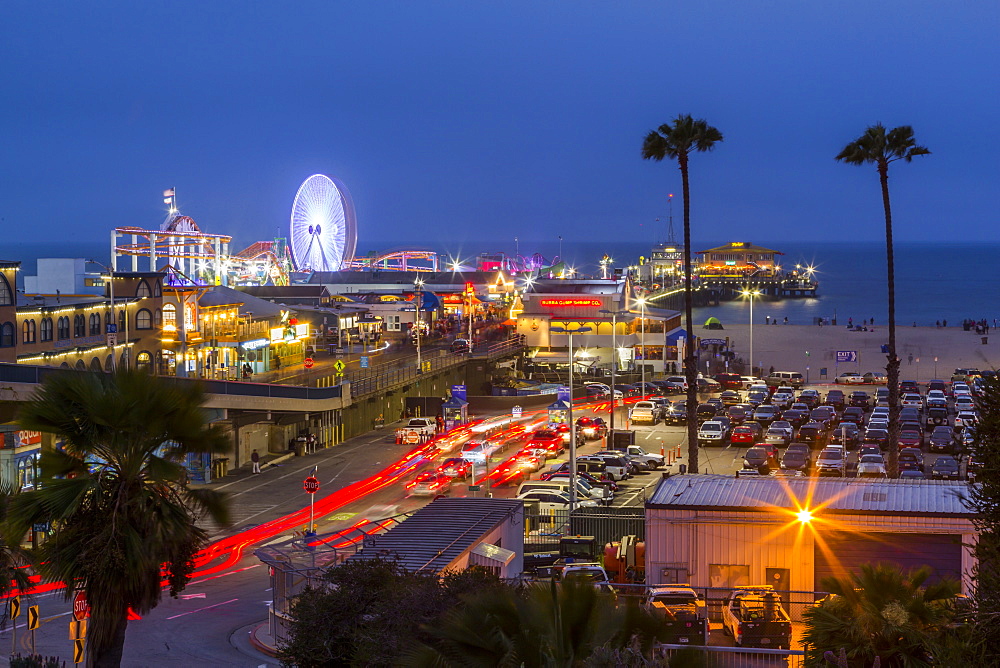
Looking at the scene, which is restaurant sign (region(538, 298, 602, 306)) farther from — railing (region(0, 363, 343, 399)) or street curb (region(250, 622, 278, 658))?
street curb (region(250, 622, 278, 658))

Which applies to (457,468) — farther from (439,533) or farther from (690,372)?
(439,533)

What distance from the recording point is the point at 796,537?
19906mm

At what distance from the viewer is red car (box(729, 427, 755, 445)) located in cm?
4809

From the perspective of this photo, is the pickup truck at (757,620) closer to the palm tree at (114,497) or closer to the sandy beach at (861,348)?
the palm tree at (114,497)

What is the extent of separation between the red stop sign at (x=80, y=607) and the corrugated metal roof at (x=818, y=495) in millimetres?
9795

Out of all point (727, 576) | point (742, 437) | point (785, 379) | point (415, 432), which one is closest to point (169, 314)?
point (415, 432)

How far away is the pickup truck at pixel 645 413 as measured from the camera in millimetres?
54500

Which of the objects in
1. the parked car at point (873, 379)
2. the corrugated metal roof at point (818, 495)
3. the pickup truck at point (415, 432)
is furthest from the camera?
the parked car at point (873, 379)

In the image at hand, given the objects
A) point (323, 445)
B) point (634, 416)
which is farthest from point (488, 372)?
point (323, 445)

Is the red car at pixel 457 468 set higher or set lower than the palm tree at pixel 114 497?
lower

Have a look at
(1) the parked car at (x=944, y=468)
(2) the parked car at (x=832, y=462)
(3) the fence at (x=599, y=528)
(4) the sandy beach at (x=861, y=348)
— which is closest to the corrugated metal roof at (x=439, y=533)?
(3) the fence at (x=599, y=528)

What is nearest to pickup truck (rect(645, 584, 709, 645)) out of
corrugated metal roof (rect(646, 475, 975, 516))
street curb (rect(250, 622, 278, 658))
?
corrugated metal roof (rect(646, 475, 975, 516))

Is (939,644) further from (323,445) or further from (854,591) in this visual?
(323,445)

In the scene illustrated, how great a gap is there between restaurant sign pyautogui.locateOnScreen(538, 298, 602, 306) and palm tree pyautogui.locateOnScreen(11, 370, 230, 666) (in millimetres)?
68111
